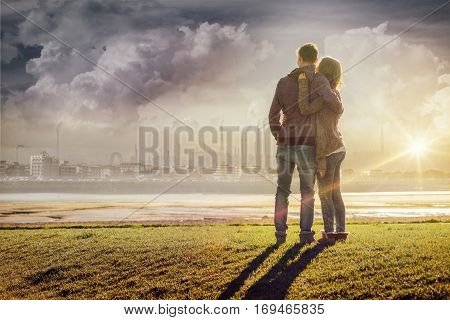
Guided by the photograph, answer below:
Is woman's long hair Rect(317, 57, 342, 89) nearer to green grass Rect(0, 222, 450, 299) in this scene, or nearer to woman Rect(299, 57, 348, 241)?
woman Rect(299, 57, 348, 241)

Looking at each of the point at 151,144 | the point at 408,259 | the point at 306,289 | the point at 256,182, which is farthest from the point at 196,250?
the point at 256,182

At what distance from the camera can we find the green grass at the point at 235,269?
21.7 feet

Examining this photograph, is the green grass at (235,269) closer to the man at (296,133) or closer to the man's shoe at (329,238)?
the man's shoe at (329,238)

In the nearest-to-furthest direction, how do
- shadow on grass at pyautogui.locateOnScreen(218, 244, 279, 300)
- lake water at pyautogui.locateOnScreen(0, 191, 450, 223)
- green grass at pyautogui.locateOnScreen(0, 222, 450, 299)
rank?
1. green grass at pyautogui.locateOnScreen(0, 222, 450, 299)
2. shadow on grass at pyautogui.locateOnScreen(218, 244, 279, 300)
3. lake water at pyautogui.locateOnScreen(0, 191, 450, 223)

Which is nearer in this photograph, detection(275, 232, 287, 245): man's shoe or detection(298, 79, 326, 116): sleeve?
detection(298, 79, 326, 116): sleeve

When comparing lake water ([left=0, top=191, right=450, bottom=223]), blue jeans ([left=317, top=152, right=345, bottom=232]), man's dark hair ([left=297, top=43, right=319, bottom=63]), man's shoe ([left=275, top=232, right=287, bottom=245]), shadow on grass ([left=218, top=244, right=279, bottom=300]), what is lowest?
lake water ([left=0, top=191, right=450, bottom=223])

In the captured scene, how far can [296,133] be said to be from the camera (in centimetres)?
776

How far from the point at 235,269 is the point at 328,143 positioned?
2533mm

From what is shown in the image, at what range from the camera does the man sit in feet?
25.3

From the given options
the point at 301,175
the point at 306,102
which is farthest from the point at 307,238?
the point at 306,102

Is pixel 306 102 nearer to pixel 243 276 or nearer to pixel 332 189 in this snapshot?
pixel 332 189

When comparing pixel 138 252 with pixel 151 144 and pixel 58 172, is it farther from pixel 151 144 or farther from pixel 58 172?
pixel 58 172

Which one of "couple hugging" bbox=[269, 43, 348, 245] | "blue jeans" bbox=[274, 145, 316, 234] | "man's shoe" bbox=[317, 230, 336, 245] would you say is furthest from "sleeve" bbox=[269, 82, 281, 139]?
"man's shoe" bbox=[317, 230, 336, 245]

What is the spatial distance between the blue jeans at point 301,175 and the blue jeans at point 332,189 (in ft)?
0.63
